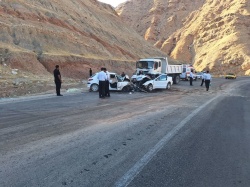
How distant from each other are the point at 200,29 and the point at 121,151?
9882cm

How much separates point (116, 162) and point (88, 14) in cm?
6130

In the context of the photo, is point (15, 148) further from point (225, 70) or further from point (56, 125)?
point (225, 70)

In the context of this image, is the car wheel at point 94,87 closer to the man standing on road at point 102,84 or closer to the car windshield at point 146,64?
the man standing on road at point 102,84

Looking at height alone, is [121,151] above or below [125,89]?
below

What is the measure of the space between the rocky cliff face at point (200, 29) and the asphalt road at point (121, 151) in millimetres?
73293

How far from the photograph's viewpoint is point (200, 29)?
99875 mm

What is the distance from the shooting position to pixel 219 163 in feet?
19.2

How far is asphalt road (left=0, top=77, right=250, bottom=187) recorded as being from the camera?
4918 millimetres

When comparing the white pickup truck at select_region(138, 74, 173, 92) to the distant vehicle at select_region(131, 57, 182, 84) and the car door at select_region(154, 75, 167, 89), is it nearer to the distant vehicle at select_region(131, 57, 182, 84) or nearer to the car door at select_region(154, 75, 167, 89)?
the car door at select_region(154, 75, 167, 89)

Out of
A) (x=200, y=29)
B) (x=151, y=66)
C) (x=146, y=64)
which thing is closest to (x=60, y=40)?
(x=146, y=64)

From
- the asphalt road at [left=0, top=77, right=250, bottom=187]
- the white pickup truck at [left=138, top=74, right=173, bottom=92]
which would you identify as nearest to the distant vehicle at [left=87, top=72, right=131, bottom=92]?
the white pickup truck at [left=138, top=74, right=173, bottom=92]

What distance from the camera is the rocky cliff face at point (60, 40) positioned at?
38863 millimetres

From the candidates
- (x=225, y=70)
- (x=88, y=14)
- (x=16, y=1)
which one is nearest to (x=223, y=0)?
(x=225, y=70)

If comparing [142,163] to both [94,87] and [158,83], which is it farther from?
[158,83]
